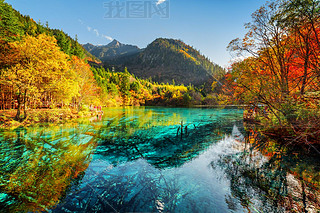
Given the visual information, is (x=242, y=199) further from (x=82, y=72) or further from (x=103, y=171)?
(x=82, y=72)

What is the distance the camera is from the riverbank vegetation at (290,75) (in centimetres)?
596

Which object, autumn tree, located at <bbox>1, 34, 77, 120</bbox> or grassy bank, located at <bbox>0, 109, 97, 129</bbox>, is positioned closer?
autumn tree, located at <bbox>1, 34, 77, 120</bbox>

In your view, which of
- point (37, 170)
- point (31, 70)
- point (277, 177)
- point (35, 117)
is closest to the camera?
point (277, 177)

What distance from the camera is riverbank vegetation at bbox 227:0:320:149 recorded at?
5965 mm

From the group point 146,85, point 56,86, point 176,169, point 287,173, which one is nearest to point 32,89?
point 56,86

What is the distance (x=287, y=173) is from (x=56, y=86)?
24.1 meters

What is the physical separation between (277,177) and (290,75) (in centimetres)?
935

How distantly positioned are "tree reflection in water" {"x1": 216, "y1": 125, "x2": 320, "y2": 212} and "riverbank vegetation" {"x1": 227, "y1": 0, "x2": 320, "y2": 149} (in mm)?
1361

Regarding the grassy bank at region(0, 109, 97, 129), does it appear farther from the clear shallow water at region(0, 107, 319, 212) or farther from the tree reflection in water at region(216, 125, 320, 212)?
the tree reflection in water at region(216, 125, 320, 212)

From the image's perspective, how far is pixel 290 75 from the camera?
33.9ft

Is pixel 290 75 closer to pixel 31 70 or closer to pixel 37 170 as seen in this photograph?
pixel 37 170

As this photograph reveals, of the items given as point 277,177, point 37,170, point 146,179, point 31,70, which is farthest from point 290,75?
point 31,70

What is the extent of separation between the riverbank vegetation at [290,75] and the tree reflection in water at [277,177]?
136 centimetres

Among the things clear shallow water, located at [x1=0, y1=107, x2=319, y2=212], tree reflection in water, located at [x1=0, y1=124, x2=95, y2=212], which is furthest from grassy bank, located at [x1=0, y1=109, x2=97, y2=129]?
clear shallow water, located at [x1=0, y1=107, x2=319, y2=212]
